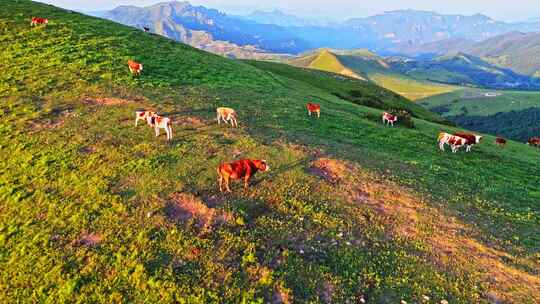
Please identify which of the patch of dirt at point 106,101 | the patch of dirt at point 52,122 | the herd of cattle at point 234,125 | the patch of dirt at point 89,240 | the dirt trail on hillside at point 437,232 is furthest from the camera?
the patch of dirt at point 106,101

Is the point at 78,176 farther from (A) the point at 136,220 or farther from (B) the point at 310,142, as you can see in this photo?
(B) the point at 310,142

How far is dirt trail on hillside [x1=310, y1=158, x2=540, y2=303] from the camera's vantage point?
14.7m

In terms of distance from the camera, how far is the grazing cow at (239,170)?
1880 cm

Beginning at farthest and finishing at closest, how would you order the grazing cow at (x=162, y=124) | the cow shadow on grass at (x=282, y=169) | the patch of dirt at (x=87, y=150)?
the grazing cow at (x=162, y=124)
the patch of dirt at (x=87, y=150)
the cow shadow on grass at (x=282, y=169)

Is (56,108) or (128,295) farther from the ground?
(56,108)

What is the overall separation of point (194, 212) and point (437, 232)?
37.5ft

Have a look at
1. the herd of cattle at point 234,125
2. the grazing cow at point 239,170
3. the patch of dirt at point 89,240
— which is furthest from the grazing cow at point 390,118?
the patch of dirt at point 89,240

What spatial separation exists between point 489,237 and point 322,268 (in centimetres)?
883

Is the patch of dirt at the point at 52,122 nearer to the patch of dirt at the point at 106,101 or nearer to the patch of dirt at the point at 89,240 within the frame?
the patch of dirt at the point at 106,101

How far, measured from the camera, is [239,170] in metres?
19.1

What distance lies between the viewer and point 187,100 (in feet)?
108

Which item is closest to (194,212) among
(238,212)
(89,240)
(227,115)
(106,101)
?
(238,212)

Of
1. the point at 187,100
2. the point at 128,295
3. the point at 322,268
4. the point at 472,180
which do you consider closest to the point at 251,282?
the point at 322,268

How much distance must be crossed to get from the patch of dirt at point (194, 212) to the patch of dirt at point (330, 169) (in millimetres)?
6956
